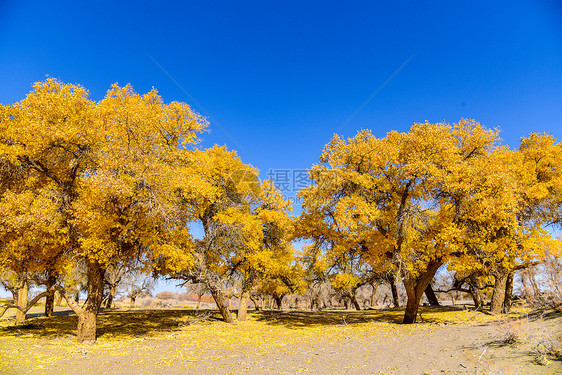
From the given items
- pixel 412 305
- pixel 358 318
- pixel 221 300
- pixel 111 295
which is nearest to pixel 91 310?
pixel 221 300

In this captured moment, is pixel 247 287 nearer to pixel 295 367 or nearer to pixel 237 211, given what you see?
pixel 237 211

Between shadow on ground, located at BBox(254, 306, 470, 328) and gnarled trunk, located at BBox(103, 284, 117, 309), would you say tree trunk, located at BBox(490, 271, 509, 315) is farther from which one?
gnarled trunk, located at BBox(103, 284, 117, 309)

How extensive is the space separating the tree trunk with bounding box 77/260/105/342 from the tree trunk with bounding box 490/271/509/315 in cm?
1763

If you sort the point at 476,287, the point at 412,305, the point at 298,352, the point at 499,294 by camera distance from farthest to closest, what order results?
the point at 476,287, the point at 499,294, the point at 412,305, the point at 298,352

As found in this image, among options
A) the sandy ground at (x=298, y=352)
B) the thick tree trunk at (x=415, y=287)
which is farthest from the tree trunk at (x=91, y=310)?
the thick tree trunk at (x=415, y=287)

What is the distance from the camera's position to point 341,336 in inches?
469

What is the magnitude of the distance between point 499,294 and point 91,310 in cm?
1840

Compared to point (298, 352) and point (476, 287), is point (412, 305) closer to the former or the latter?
point (298, 352)

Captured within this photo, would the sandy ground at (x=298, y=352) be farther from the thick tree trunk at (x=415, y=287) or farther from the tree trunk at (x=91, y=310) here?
the thick tree trunk at (x=415, y=287)

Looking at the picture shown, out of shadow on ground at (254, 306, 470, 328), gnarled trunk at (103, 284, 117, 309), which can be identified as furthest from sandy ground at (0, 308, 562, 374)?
gnarled trunk at (103, 284, 117, 309)

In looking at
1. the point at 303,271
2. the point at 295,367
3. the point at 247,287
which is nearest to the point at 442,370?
the point at 295,367

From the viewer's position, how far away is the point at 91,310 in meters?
11.5

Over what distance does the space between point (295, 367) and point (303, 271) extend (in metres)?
19.2

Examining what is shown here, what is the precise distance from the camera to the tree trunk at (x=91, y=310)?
11.4m
